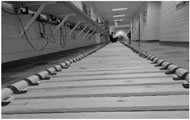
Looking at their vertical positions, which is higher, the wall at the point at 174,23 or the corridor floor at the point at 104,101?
the wall at the point at 174,23

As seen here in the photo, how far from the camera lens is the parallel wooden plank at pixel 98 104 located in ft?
2.70

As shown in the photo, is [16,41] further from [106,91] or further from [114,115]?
[114,115]

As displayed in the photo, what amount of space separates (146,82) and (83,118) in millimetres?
618

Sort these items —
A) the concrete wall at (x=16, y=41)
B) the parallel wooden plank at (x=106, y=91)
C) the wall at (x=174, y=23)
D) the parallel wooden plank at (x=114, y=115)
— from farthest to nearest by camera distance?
the wall at (x=174, y=23), the concrete wall at (x=16, y=41), the parallel wooden plank at (x=106, y=91), the parallel wooden plank at (x=114, y=115)

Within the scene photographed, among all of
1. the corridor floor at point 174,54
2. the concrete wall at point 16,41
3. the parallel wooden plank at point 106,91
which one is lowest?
the corridor floor at point 174,54

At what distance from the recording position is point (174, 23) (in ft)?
22.7

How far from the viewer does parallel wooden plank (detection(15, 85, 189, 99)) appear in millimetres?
1001

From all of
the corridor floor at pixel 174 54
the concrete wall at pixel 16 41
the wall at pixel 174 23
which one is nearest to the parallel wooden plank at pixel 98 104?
the corridor floor at pixel 174 54

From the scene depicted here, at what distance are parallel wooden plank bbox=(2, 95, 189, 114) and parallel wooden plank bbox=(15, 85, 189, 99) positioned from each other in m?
0.05

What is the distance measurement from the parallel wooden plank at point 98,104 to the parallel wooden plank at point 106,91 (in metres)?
0.05

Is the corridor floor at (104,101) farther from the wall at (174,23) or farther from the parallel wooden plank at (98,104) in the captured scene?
the wall at (174,23)

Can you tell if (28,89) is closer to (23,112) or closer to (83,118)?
(23,112)

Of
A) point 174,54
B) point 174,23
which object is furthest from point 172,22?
point 174,54

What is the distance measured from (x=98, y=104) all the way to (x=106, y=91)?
0.21 metres
